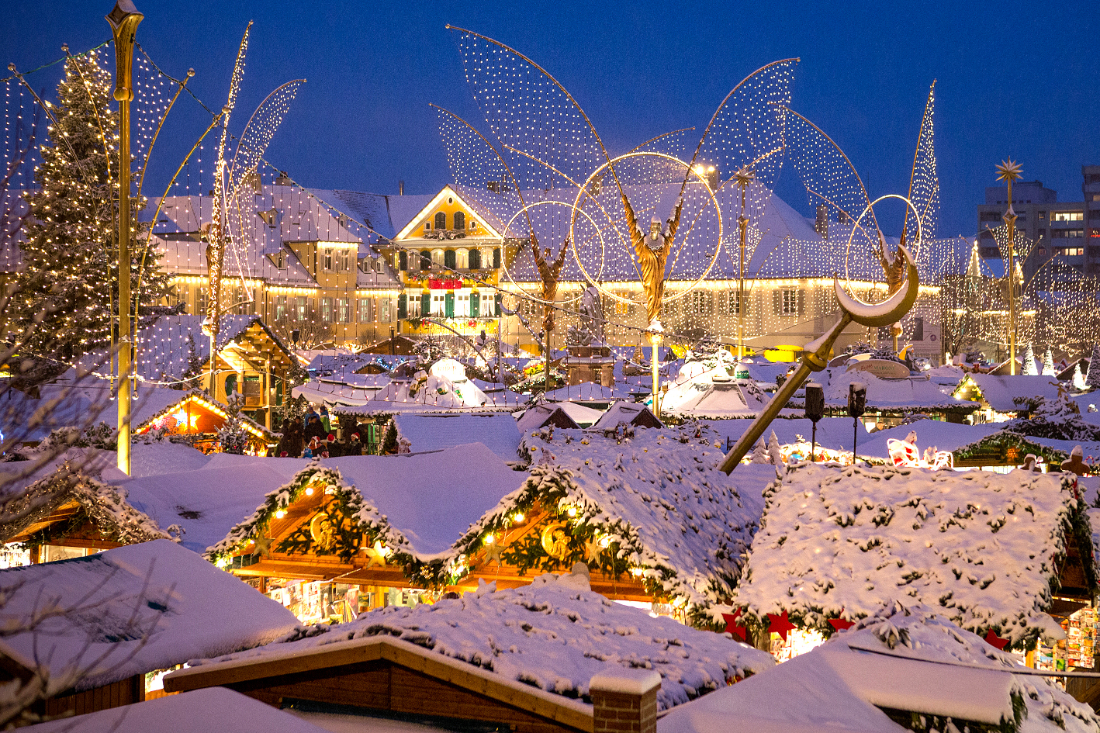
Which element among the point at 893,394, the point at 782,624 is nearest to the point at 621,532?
the point at 782,624

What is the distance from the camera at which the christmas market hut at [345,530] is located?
425 inches

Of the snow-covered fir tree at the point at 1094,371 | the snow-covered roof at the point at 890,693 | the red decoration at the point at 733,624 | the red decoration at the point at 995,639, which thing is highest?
the snow-covered fir tree at the point at 1094,371

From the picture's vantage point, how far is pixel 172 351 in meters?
31.6

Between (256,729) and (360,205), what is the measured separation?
79592 millimetres

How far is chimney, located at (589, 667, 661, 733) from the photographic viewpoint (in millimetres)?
5480

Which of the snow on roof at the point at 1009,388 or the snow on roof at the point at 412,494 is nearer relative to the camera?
the snow on roof at the point at 412,494

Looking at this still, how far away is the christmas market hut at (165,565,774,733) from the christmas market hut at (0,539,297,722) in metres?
0.53

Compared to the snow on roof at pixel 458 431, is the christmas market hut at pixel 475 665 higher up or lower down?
lower down

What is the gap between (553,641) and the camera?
6.93m

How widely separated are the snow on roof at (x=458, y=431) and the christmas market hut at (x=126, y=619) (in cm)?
1050

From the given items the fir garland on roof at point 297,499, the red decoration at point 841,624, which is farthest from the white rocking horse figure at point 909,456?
the fir garland on roof at point 297,499

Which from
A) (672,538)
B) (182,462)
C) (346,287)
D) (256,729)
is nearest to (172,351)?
(182,462)

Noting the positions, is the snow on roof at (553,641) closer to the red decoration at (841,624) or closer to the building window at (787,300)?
the red decoration at (841,624)

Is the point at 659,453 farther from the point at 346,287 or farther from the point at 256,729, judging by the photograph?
the point at 346,287
